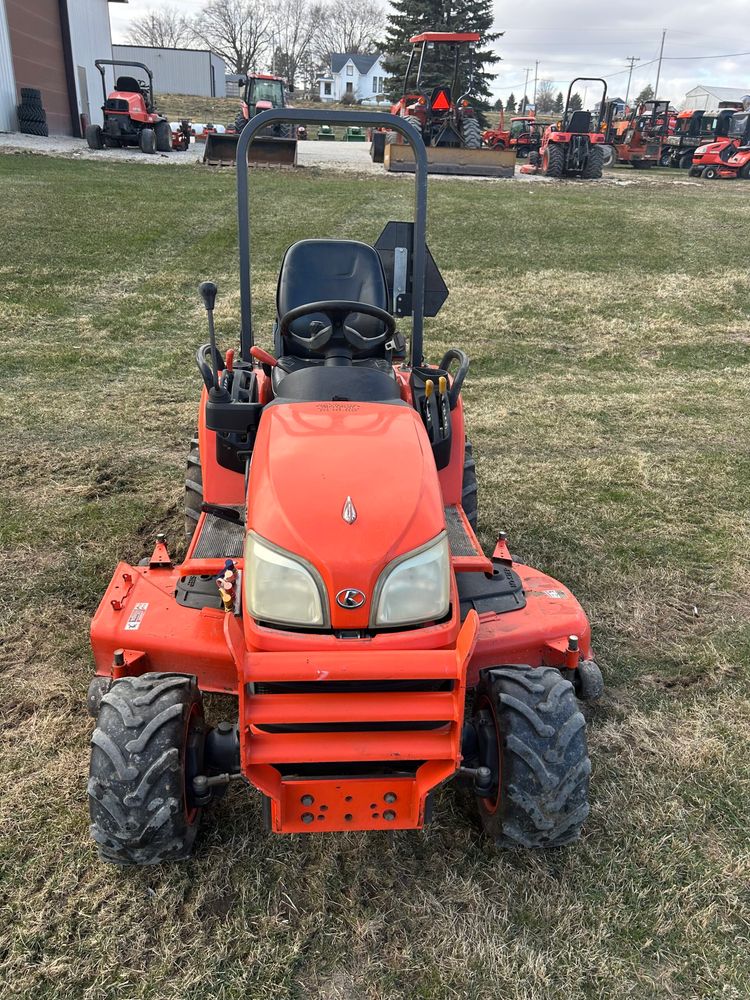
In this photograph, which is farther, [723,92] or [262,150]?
[723,92]

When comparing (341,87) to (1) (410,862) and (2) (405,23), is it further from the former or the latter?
(1) (410,862)

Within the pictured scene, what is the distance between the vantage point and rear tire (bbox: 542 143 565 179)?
2147 centimetres

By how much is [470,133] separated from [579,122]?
3121 mm

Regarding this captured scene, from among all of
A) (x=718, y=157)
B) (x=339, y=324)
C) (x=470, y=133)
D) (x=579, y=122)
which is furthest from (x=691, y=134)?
(x=339, y=324)

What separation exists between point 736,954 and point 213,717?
6.64 feet

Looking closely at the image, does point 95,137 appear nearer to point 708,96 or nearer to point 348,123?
point 348,123

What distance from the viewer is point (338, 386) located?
3.05m

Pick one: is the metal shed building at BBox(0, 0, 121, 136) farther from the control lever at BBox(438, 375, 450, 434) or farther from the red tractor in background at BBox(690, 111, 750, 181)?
the control lever at BBox(438, 375, 450, 434)

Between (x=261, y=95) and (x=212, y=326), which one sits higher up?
→ (x=261, y=95)

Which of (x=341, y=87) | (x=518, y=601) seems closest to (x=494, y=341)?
(x=518, y=601)

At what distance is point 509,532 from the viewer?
4816 millimetres

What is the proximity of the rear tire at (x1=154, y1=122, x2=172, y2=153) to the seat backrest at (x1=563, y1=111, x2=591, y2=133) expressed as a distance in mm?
11240

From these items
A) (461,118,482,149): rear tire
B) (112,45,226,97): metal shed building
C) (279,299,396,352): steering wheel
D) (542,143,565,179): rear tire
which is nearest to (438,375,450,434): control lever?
(279,299,396,352): steering wheel

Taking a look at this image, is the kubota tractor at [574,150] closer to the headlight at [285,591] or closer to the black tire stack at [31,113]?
the black tire stack at [31,113]
